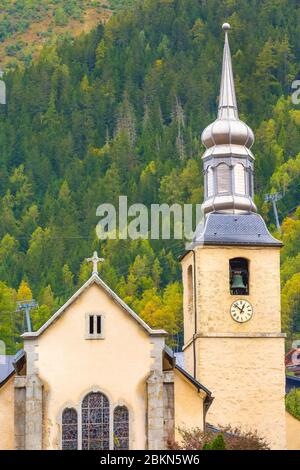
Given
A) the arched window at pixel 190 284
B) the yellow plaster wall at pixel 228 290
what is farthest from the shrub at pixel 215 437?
the arched window at pixel 190 284

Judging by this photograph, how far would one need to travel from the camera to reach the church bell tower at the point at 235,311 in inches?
2899

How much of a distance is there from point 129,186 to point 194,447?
135m

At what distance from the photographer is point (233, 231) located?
251 feet

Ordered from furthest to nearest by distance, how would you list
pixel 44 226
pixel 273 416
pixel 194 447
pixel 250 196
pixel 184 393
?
pixel 44 226
pixel 250 196
pixel 273 416
pixel 184 393
pixel 194 447

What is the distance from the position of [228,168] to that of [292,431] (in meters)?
11.5

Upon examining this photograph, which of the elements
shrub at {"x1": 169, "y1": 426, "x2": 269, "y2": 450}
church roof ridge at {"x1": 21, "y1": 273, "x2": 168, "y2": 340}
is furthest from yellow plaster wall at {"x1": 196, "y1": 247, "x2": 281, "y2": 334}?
church roof ridge at {"x1": 21, "y1": 273, "x2": 168, "y2": 340}

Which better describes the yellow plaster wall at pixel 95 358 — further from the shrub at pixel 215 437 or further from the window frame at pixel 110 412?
the shrub at pixel 215 437

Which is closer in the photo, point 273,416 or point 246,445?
point 246,445

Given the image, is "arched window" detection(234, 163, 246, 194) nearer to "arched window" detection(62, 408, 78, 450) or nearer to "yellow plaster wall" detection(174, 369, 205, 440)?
"yellow plaster wall" detection(174, 369, 205, 440)

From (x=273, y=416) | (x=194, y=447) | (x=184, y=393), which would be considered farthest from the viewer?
(x=273, y=416)

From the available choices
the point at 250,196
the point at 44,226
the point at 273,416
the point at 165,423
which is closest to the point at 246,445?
the point at 165,423

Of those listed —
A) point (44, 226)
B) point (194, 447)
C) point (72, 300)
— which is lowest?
point (194, 447)

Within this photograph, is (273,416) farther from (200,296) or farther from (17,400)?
(17,400)

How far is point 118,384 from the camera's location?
66.8 metres
